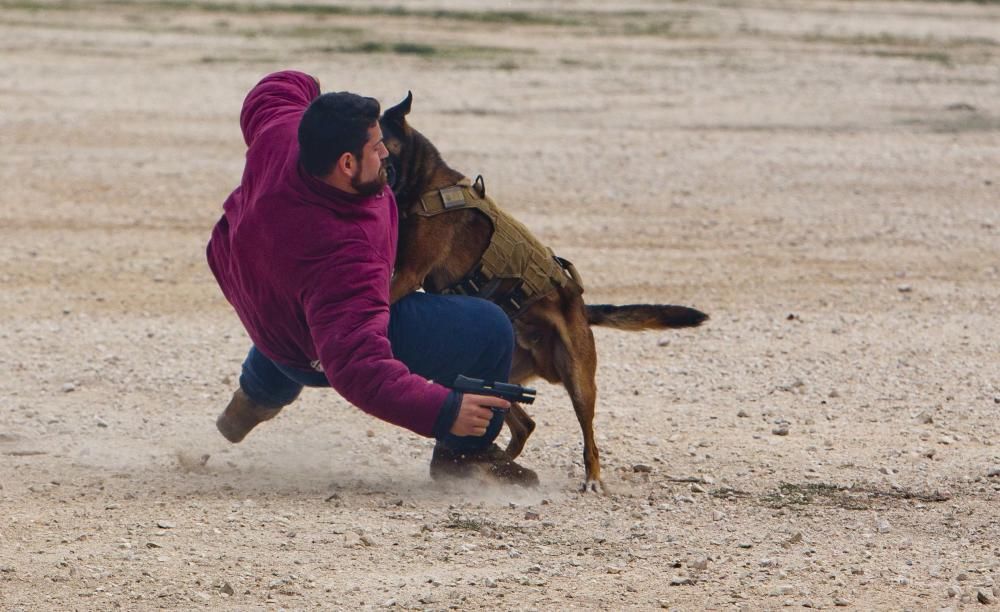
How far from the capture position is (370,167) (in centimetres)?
412

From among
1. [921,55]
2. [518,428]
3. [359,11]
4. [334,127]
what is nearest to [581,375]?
[518,428]

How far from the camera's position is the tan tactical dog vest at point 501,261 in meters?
5.10

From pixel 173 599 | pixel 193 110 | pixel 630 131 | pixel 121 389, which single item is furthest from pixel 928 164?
pixel 173 599

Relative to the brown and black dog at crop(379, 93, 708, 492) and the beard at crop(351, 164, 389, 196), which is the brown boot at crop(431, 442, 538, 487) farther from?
the beard at crop(351, 164, 389, 196)

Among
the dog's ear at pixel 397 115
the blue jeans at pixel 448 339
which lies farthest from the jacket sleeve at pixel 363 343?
the dog's ear at pixel 397 115

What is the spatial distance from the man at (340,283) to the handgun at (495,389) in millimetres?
50

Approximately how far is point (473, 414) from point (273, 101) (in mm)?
1302

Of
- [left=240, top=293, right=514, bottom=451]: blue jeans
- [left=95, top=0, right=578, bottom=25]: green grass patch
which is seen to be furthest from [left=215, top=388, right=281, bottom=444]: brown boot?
[left=95, top=0, right=578, bottom=25]: green grass patch

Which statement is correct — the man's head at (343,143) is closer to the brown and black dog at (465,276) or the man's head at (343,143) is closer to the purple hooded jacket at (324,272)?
the purple hooded jacket at (324,272)

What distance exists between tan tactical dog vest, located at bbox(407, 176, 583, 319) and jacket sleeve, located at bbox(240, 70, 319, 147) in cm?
59

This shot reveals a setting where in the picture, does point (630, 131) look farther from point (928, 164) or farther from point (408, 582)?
point (408, 582)

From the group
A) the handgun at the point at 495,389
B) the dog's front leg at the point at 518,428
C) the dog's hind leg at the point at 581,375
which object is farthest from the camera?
the dog's front leg at the point at 518,428

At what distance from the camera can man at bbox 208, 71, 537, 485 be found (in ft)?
13.4

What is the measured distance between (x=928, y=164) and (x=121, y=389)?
7763mm
